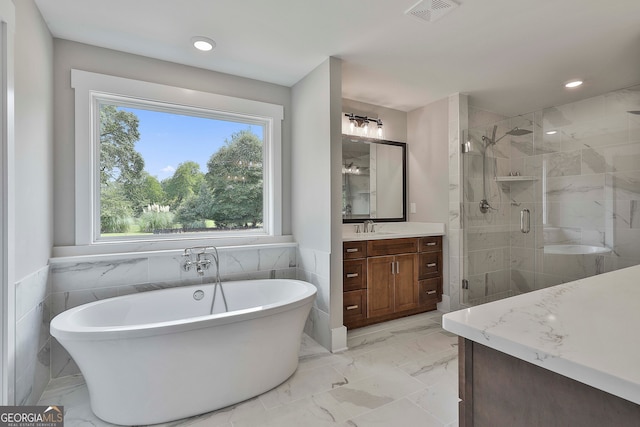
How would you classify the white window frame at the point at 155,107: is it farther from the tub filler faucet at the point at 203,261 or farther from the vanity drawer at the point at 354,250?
the vanity drawer at the point at 354,250

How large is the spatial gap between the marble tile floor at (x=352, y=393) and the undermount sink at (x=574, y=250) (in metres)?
1.41

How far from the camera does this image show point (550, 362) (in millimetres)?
617

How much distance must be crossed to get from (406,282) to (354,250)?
2.68 ft

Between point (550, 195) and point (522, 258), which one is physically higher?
point (550, 195)

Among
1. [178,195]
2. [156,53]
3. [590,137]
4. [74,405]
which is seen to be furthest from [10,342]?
[590,137]

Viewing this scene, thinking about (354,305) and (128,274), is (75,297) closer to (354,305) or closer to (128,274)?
(128,274)

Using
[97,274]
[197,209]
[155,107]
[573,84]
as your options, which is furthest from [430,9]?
[97,274]

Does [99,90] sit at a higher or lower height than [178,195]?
higher

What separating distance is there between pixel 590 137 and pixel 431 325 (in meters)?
2.25

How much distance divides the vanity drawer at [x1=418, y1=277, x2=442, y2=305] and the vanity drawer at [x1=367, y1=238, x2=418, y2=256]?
42 cm

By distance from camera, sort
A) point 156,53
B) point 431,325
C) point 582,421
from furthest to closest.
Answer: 1. point 431,325
2. point 156,53
3. point 582,421

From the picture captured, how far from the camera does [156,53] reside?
8.32ft

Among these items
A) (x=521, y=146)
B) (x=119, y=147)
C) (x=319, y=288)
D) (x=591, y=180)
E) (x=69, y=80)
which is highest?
(x=69, y=80)

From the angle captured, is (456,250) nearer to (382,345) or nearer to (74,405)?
(382,345)
